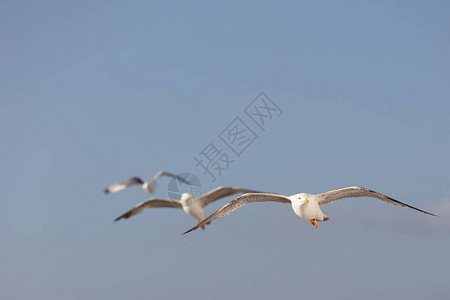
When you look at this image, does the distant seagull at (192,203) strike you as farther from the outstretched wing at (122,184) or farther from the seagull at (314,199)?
the seagull at (314,199)

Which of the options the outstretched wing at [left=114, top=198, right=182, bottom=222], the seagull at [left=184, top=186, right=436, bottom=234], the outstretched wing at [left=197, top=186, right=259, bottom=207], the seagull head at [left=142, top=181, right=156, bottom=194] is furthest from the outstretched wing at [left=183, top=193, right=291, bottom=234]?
the seagull head at [left=142, top=181, right=156, bottom=194]

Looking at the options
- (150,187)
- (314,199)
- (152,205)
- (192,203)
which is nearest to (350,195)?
(314,199)

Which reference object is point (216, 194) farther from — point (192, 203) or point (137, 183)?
point (137, 183)

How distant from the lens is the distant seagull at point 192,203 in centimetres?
2947

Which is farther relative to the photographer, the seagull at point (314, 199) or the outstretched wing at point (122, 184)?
the outstretched wing at point (122, 184)

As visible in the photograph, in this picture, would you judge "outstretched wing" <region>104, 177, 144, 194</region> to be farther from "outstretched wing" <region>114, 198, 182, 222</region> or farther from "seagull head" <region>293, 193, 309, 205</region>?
"seagull head" <region>293, 193, 309, 205</region>

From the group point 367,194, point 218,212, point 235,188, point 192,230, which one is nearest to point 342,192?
point 367,194

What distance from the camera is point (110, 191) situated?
32781 mm

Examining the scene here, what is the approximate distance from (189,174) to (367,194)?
12547mm

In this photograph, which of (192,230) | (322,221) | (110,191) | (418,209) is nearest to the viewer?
(418,209)

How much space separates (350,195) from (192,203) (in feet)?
37.0

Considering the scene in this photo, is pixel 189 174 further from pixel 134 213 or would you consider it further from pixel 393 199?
pixel 393 199

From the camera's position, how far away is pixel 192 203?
29.5 m

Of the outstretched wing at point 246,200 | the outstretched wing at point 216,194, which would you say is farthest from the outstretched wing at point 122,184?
the outstretched wing at point 246,200
